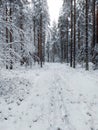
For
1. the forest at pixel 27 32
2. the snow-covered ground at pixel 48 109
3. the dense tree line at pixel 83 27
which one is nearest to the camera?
the snow-covered ground at pixel 48 109

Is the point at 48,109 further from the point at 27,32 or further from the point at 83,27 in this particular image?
the point at 83,27

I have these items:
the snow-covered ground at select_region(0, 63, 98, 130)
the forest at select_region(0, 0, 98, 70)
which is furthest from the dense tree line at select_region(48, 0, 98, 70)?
the snow-covered ground at select_region(0, 63, 98, 130)

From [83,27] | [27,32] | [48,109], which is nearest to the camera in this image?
[48,109]

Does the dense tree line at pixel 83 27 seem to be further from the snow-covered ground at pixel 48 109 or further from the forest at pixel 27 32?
the snow-covered ground at pixel 48 109

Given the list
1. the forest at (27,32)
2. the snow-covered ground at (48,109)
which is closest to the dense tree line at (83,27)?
the forest at (27,32)

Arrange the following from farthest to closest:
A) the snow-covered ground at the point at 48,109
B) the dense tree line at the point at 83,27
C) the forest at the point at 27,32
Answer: the dense tree line at the point at 83,27
the forest at the point at 27,32
the snow-covered ground at the point at 48,109

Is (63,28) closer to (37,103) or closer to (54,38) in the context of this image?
(54,38)

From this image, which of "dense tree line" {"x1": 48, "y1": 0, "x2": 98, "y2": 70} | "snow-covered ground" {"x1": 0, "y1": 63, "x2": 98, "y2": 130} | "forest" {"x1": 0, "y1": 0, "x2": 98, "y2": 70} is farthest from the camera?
"dense tree line" {"x1": 48, "y1": 0, "x2": 98, "y2": 70}

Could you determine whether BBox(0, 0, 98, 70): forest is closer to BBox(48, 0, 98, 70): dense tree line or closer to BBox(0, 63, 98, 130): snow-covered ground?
BBox(48, 0, 98, 70): dense tree line

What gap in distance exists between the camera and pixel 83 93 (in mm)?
11055

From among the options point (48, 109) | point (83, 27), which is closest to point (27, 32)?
point (48, 109)

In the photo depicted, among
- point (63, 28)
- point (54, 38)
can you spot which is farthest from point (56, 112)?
Result: point (54, 38)

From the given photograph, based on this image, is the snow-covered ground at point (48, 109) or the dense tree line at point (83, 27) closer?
the snow-covered ground at point (48, 109)

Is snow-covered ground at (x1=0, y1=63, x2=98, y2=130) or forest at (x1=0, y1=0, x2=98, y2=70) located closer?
snow-covered ground at (x1=0, y1=63, x2=98, y2=130)
